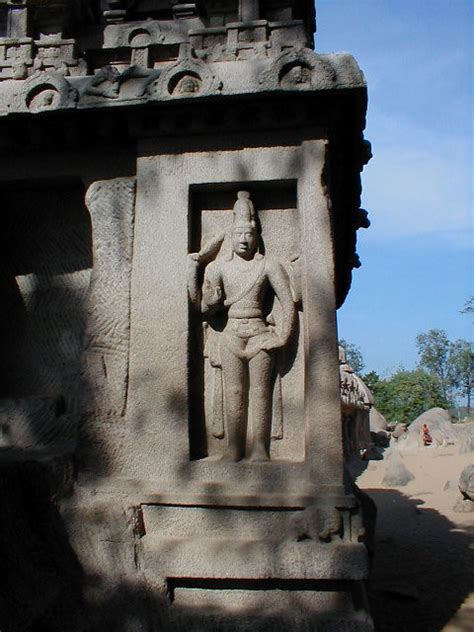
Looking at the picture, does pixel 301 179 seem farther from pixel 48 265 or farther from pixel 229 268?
pixel 48 265

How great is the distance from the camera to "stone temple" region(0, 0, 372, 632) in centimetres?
342

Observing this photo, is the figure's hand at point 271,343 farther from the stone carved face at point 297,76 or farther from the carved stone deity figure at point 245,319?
the stone carved face at point 297,76

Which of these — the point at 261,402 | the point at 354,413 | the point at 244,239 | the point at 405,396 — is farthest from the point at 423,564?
the point at 405,396

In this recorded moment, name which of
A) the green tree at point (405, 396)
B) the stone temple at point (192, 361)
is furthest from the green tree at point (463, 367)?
the stone temple at point (192, 361)

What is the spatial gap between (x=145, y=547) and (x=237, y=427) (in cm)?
92

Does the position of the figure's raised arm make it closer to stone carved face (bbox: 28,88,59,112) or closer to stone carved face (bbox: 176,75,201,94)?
stone carved face (bbox: 176,75,201,94)

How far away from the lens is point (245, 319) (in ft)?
12.6

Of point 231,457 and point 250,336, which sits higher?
point 250,336

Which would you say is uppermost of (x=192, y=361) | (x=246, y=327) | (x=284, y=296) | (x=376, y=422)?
(x=284, y=296)

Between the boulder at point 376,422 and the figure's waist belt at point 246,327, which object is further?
the boulder at point 376,422

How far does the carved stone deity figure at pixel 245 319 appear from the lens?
3.74 m

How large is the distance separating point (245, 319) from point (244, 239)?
0.54 m

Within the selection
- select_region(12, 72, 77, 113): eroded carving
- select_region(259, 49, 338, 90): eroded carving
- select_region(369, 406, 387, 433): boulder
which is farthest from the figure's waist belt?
select_region(369, 406, 387, 433): boulder

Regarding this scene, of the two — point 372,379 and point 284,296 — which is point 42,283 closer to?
point 284,296
